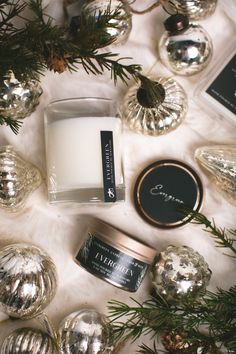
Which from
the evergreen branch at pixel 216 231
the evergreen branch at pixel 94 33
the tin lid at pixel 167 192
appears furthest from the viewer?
the tin lid at pixel 167 192

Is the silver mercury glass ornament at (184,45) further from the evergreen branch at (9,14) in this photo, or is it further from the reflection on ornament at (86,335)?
the reflection on ornament at (86,335)

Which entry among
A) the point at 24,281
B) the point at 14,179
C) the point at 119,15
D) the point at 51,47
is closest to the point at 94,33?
the point at 51,47

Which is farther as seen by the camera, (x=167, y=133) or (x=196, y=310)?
(x=167, y=133)

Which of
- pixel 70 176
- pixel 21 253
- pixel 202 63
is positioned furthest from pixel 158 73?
pixel 21 253

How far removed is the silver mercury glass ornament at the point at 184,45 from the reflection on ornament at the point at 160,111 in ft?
0.12

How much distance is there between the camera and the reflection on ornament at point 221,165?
0.81 meters

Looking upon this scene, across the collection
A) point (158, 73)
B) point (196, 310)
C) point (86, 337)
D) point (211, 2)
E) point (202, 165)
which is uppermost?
point (211, 2)

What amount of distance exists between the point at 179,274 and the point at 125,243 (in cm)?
11

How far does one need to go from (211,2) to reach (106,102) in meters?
0.24

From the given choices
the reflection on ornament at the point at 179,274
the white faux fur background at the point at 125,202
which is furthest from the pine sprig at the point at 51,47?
the reflection on ornament at the point at 179,274

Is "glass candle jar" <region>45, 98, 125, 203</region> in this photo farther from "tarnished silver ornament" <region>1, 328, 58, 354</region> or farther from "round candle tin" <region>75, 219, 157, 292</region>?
"tarnished silver ornament" <region>1, 328, 58, 354</region>

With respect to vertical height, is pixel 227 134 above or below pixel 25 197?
above

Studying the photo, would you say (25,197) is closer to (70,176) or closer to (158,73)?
(70,176)

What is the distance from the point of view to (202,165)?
2.79 ft
